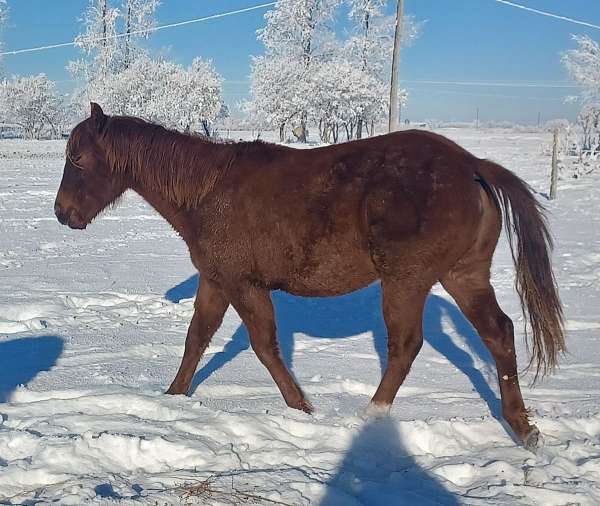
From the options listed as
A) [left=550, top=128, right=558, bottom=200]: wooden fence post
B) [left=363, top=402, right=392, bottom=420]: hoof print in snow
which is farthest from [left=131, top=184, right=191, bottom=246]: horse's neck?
[left=550, top=128, right=558, bottom=200]: wooden fence post

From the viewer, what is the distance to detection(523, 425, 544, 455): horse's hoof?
296 cm

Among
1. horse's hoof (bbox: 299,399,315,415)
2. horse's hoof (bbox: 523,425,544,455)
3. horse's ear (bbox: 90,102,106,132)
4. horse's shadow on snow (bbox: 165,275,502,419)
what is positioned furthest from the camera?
horse's shadow on snow (bbox: 165,275,502,419)

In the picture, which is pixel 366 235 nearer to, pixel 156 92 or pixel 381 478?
pixel 381 478

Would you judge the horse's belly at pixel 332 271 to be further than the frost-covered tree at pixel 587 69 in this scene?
No

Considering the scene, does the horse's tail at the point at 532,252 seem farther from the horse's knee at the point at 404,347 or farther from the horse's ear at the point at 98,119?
the horse's ear at the point at 98,119

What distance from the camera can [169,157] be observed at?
3803 mm

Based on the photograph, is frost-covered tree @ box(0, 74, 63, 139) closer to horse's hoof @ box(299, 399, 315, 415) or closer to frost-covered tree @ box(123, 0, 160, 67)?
frost-covered tree @ box(123, 0, 160, 67)

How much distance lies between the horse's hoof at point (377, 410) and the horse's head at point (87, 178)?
2.27 meters

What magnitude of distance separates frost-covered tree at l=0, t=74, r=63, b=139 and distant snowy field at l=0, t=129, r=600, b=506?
61166 millimetres

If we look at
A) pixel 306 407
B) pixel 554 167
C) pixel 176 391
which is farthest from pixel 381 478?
pixel 554 167

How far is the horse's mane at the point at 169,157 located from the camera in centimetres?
368

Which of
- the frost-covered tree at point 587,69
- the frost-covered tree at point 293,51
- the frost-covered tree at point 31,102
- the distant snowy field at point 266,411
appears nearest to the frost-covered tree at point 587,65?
the frost-covered tree at point 587,69

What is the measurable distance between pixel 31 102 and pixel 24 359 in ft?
210

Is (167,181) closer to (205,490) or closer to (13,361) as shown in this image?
(13,361)
